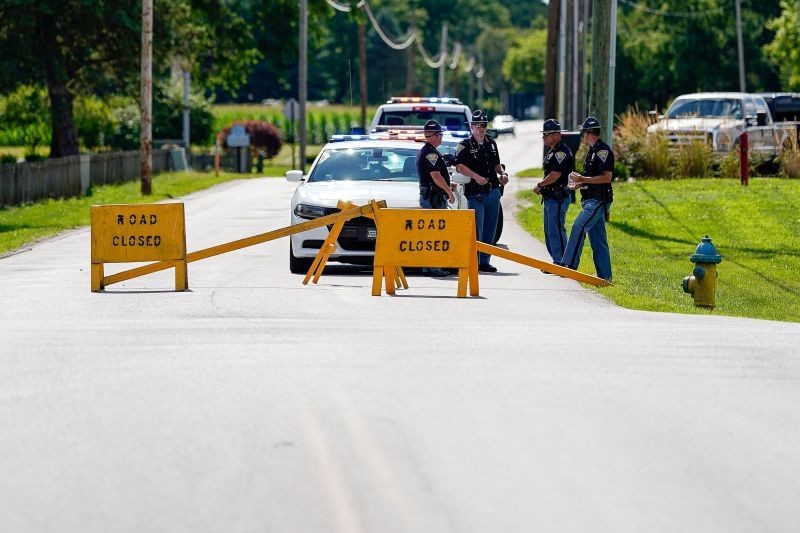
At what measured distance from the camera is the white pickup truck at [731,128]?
127 feet

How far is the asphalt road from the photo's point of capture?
7496 mm

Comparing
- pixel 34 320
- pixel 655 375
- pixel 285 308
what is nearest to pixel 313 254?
pixel 285 308

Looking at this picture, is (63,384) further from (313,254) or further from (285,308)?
(313,254)

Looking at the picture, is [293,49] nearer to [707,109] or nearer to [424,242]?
[707,109]

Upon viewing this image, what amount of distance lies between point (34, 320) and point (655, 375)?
5887mm

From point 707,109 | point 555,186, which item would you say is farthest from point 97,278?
point 707,109

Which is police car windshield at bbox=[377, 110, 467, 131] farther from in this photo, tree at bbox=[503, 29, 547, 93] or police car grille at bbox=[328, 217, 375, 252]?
tree at bbox=[503, 29, 547, 93]

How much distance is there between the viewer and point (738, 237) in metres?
27.8

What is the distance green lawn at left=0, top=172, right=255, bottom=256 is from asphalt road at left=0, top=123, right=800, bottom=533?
38.4 feet

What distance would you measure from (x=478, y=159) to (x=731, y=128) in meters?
20.6

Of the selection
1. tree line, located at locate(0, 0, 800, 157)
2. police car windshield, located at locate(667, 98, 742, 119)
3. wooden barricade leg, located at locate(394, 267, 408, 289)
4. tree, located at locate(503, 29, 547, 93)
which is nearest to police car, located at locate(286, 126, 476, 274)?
wooden barricade leg, located at locate(394, 267, 408, 289)

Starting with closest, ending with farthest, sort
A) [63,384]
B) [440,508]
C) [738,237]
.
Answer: [440,508] < [63,384] < [738,237]

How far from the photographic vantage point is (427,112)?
2745 cm

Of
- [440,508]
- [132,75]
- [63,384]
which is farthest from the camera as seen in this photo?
[132,75]
